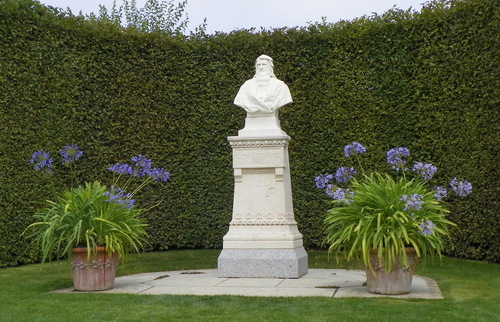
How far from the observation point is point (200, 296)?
5617 mm

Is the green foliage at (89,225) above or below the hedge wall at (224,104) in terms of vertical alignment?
below

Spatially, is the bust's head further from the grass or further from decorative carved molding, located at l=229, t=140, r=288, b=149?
the grass

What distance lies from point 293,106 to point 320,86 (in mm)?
551

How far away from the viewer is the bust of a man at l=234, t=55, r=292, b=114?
Result: 782 cm

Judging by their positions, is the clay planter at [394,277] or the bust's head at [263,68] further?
the bust's head at [263,68]

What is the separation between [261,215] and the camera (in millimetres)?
7559

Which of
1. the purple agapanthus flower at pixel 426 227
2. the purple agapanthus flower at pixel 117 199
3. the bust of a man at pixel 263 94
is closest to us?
the purple agapanthus flower at pixel 426 227

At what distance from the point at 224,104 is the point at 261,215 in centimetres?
327

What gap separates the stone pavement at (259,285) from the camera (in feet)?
19.4

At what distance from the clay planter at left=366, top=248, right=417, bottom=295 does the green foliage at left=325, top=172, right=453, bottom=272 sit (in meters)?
0.06

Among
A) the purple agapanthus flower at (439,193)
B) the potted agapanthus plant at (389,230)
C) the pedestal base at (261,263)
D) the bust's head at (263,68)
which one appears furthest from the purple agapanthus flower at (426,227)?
the bust's head at (263,68)

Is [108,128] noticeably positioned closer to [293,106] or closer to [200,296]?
[293,106]

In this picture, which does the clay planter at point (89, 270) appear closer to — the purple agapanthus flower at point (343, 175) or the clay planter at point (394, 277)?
the purple agapanthus flower at point (343, 175)

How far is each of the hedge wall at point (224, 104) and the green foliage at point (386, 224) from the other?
294 cm
